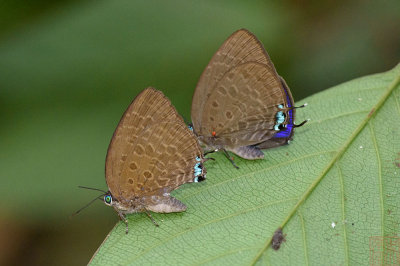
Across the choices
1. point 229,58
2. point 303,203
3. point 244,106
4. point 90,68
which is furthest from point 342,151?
point 90,68

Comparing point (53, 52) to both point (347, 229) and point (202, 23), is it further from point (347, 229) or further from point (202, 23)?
point (347, 229)

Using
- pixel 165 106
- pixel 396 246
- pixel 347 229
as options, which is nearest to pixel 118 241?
pixel 165 106

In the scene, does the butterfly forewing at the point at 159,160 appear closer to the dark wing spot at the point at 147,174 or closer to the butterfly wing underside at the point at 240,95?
the dark wing spot at the point at 147,174

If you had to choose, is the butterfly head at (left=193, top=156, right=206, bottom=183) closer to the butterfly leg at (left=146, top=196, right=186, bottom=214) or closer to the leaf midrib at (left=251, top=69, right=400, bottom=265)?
the butterfly leg at (left=146, top=196, right=186, bottom=214)

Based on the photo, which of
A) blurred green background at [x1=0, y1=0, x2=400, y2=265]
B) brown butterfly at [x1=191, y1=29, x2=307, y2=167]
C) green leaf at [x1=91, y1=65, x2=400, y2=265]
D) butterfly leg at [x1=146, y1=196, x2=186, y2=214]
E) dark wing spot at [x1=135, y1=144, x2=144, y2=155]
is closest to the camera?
green leaf at [x1=91, y1=65, x2=400, y2=265]

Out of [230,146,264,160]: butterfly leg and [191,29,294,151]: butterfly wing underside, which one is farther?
[191,29,294,151]: butterfly wing underside

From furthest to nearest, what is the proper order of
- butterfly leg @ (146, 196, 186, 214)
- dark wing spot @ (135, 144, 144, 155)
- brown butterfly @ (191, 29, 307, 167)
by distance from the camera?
brown butterfly @ (191, 29, 307, 167)
dark wing spot @ (135, 144, 144, 155)
butterfly leg @ (146, 196, 186, 214)

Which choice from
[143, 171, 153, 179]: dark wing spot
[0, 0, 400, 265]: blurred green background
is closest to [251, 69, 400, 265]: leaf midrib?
[143, 171, 153, 179]: dark wing spot
